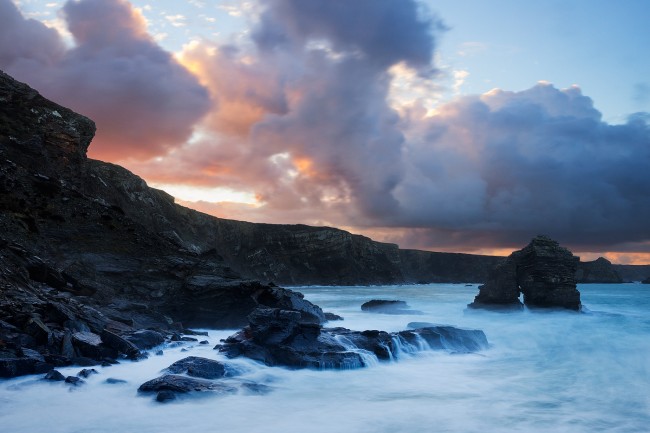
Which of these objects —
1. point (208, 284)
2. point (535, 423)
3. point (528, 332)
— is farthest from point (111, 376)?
point (528, 332)

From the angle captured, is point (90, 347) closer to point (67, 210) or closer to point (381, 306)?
point (67, 210)

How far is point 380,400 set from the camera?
40.7ft

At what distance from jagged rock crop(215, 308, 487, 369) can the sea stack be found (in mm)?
23150

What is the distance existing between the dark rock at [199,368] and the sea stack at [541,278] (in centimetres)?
3173

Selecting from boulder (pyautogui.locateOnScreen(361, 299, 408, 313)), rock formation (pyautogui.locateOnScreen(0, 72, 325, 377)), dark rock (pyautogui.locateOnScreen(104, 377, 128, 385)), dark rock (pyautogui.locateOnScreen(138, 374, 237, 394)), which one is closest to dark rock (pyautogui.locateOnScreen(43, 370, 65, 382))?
rock formation (pyautogui.locateOnScreen(0, 72, 325, 377))

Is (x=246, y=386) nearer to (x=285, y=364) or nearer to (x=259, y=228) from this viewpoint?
(x=285, y=364)

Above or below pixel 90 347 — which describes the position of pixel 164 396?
below

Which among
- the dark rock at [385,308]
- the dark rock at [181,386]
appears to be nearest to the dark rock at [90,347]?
the dark rock at [181,386]

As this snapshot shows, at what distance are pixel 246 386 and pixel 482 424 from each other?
596 centimetres

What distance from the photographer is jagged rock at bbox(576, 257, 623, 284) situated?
18938 centimetres

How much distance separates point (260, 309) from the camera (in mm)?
16938

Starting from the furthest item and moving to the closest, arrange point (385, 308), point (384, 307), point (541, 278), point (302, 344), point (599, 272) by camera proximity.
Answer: point (599, 272) → point (384, 307) → point (385, 308) → point (541, 278) → point (302, 344)

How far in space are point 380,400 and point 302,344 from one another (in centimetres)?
455

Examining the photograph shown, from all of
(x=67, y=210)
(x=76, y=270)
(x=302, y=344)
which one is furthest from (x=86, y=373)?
(x=67, y=210)
